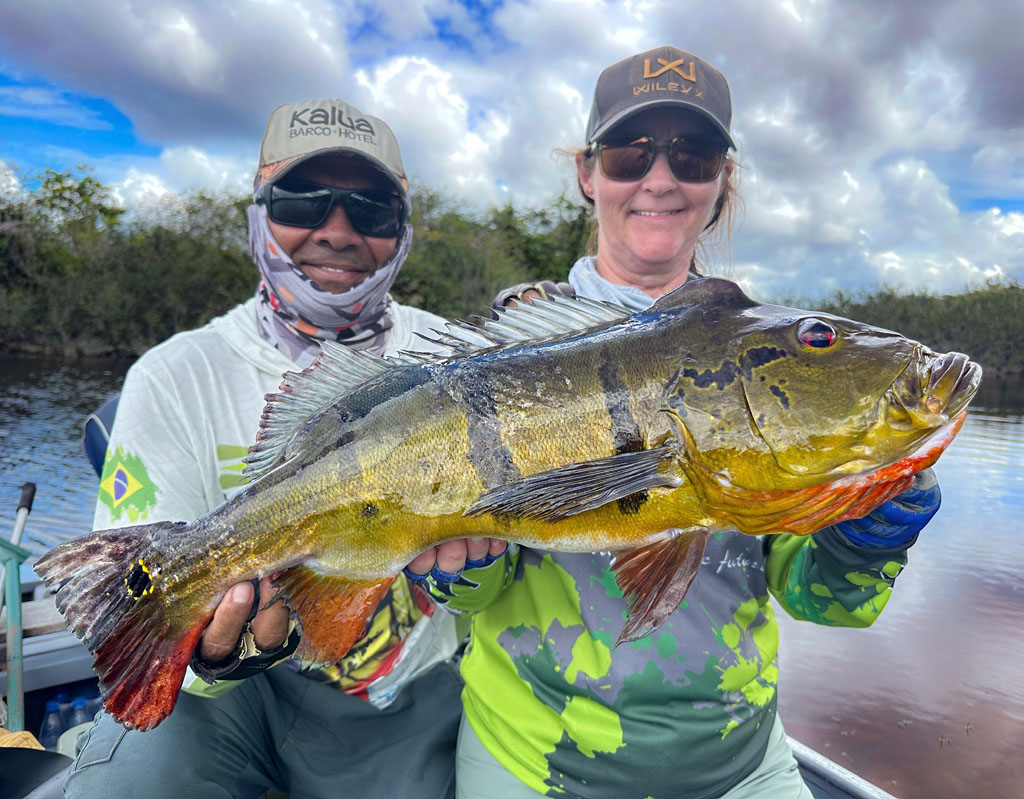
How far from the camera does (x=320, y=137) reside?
305 centimetres

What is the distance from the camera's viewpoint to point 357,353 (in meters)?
1.97

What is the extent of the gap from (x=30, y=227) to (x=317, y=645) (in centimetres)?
5102

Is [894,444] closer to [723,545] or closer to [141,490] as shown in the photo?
[723,545]

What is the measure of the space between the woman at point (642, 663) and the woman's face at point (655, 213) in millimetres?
1188

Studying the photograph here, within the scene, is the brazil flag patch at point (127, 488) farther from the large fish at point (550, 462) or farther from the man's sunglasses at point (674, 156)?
the man's sunglasses at point (674, 156)

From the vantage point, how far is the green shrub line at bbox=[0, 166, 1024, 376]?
38188 mm

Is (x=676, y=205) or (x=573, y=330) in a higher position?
(x=676, y=205)

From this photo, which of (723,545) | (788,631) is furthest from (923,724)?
(723,545)

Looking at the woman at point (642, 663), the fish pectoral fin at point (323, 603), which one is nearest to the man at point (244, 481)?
the fish pectoral fin at point (323, 603)

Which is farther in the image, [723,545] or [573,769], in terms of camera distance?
[723,545]

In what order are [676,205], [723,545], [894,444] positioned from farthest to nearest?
1. [676,205]
2. [723,545]
3. [894,444]

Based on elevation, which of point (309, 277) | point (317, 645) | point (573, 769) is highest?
point (309, 277)

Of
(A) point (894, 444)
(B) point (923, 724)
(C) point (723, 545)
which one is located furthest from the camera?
(B) point (923, 724)

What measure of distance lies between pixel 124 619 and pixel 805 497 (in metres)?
1.76
